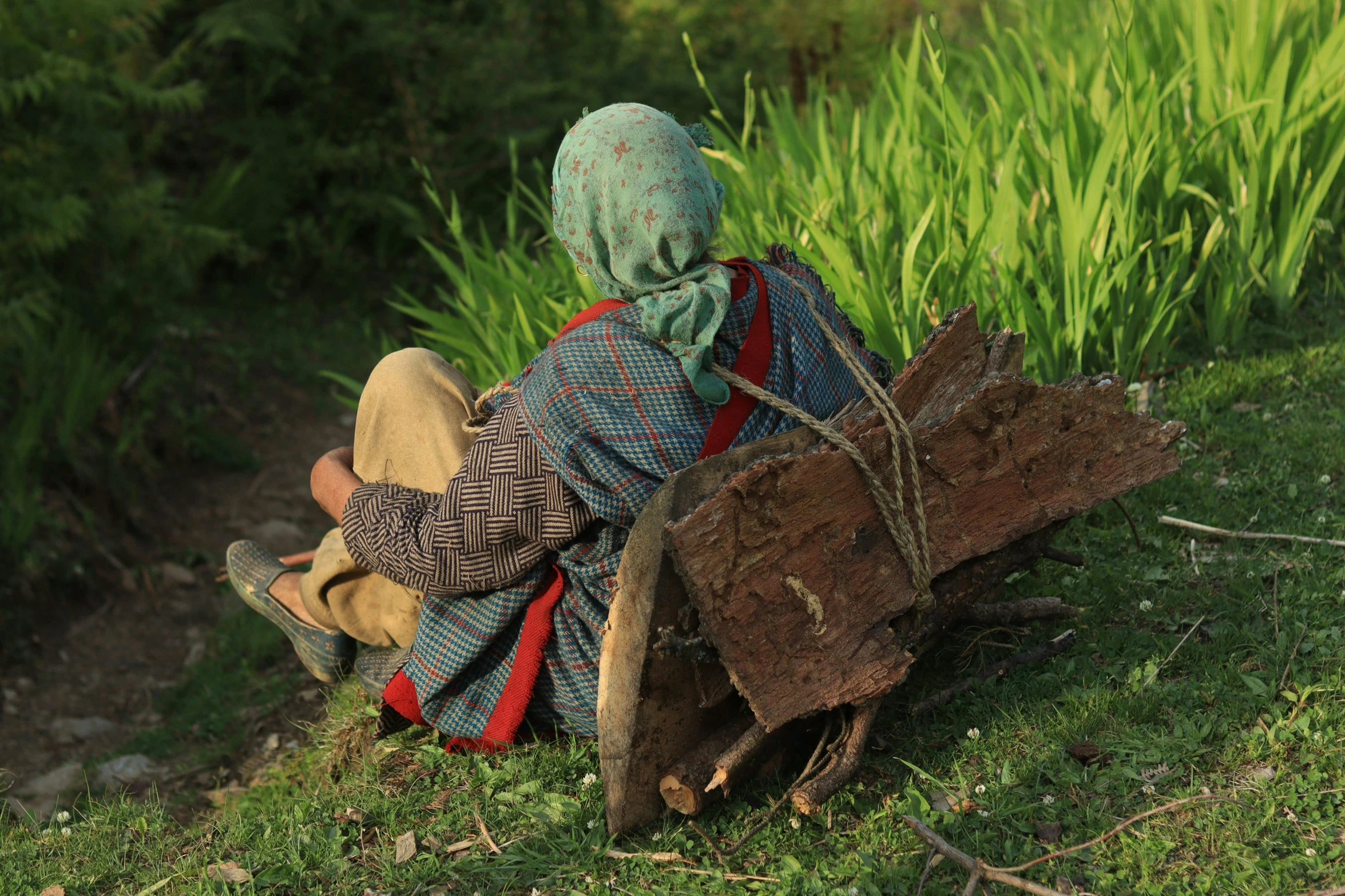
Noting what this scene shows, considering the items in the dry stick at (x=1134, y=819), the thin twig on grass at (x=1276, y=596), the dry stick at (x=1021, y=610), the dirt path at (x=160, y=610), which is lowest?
the dirt path at (x=160, y=610)

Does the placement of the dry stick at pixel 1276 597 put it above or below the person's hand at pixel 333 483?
below

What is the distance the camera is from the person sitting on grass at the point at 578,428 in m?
1.90

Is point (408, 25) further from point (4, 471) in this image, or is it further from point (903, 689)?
point (903, 689)

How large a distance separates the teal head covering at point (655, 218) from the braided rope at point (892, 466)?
96mm

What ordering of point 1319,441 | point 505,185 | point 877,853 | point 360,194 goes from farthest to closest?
point 505,185 → point 360,194 → point 1319,441 → point 877,853

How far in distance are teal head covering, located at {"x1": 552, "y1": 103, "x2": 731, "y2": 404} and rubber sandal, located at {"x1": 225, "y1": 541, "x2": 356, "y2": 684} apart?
1.35 m

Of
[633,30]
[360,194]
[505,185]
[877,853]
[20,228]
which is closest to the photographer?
[877,853]

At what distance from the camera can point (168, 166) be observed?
20.8ft

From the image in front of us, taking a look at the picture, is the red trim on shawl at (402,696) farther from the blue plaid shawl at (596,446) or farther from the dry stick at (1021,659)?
the dry stick at (1021,659)

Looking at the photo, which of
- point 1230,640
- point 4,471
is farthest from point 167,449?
point 1230,640

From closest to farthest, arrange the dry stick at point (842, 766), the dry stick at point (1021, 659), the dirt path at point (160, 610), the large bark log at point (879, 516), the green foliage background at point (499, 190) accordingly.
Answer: the large bark log at point (879, 516) → the dry stick at point (842, 766) → the dry stick at point (1021, 659) → the green foliage background at point (499, 190) → the dirt path at point (160, 610)

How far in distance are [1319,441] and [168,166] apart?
589 cm

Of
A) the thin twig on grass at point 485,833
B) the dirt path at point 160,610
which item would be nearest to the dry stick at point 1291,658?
the thin twig on grass at point 485,833

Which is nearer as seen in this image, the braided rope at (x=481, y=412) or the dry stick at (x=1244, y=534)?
the braided rope at (x=481, y=412)
